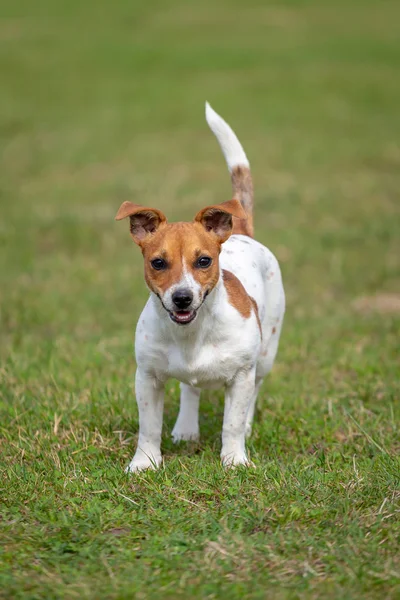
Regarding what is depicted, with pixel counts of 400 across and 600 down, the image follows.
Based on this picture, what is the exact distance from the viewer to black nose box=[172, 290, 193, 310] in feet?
16.2

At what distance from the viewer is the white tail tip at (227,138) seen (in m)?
6.63

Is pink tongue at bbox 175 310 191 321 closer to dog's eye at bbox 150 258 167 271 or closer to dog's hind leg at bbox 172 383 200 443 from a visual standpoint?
dog's eye at bbox 150 258 167 271

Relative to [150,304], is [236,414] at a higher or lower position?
lower

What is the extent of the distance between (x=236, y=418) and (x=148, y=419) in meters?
0.55

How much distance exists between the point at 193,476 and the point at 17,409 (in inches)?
70.5

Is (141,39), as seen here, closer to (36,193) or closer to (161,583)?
(36,193)

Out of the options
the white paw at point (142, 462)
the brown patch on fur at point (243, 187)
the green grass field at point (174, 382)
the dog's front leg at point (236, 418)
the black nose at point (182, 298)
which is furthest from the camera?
the brown patch on fur at point (243, 187)

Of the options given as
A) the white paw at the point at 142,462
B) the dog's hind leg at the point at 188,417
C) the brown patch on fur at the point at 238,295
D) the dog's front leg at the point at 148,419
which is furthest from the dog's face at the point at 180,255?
the dog's hind leg at the point at 188,417

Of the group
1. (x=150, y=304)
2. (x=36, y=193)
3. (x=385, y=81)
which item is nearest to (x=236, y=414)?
(x=150, y=304)

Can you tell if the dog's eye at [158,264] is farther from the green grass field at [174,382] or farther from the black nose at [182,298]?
the green grass field at [174,382]

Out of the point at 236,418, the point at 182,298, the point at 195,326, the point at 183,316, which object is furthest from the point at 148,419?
the point at 182,298

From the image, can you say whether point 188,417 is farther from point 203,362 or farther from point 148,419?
point 203,362

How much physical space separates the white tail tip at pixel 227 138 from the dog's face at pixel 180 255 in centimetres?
137

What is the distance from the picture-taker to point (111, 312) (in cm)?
962
